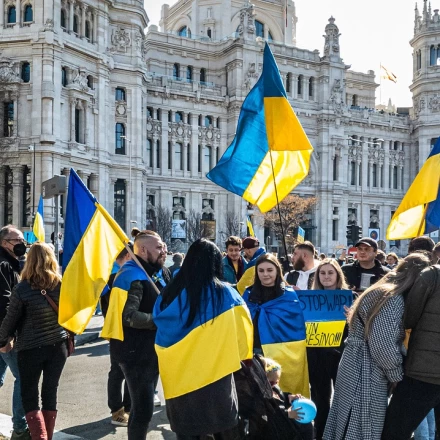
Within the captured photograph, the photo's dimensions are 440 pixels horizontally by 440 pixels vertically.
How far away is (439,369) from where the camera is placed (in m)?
3.74

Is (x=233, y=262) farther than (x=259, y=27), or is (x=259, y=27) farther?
(x=259, y=27)

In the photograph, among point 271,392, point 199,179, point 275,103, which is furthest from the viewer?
point 199,179

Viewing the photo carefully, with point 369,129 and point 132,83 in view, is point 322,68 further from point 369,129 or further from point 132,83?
point 132,83

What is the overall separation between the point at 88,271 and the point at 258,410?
219 centimetres

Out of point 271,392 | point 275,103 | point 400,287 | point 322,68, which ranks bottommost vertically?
point 271,392

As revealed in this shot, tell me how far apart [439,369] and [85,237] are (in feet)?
11.2

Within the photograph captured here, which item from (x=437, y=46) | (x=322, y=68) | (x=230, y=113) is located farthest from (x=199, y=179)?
(x=437, y=46)

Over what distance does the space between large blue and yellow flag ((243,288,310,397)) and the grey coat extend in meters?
1.06

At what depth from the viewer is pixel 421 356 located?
3.79 meters

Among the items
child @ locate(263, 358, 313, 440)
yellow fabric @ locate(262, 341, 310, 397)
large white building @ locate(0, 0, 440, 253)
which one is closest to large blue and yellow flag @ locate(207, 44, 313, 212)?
yellow fabric @ locate(262, 341, 310, 397)

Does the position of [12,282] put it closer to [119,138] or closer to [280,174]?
[280,174]

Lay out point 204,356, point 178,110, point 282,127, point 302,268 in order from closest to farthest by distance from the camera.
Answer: point 204,356 < point 302,268 < point 282,127 < point 178,110

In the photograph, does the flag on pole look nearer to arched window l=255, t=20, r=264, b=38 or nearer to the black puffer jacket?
arched window l=255, t=20, r=264, b=38

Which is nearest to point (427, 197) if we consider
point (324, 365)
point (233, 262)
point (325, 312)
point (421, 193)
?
point (421, 193)
